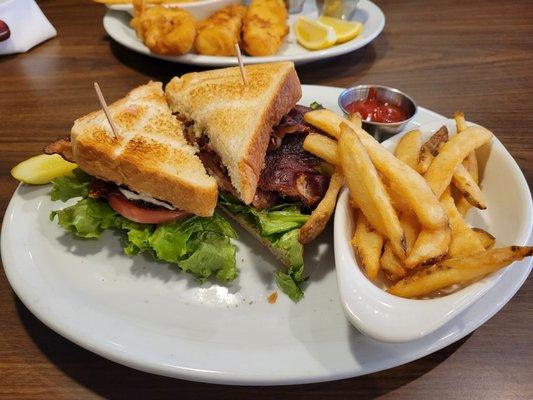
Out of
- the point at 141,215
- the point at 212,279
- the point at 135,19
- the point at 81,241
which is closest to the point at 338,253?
the point at 212,279

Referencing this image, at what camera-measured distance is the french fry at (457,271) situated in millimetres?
1029

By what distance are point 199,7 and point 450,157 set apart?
2.22m

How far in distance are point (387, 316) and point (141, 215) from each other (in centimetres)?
98

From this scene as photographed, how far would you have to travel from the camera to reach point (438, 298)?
1099 mm

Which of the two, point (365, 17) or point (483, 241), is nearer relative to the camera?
point (483, 241)

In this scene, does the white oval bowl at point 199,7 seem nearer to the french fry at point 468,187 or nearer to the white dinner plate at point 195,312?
the white dinner plate at point 195,312

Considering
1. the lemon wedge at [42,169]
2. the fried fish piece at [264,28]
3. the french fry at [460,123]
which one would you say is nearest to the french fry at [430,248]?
the french fry at [460,123]

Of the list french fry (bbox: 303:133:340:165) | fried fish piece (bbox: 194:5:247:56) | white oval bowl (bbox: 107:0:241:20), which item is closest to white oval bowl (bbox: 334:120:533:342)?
french fry (bbox: 303:133:340:165)

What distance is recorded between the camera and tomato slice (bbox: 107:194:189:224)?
1634 mm

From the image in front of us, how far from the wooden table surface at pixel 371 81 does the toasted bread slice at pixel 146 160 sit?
557 mm

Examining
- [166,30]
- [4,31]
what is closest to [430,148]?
[166,30]

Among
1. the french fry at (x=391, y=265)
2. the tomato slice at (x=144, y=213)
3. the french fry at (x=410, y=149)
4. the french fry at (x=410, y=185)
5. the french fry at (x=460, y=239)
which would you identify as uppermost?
the french fry at (x=410, y=185)

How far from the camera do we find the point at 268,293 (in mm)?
1528

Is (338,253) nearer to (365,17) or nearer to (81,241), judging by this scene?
(81,241)
